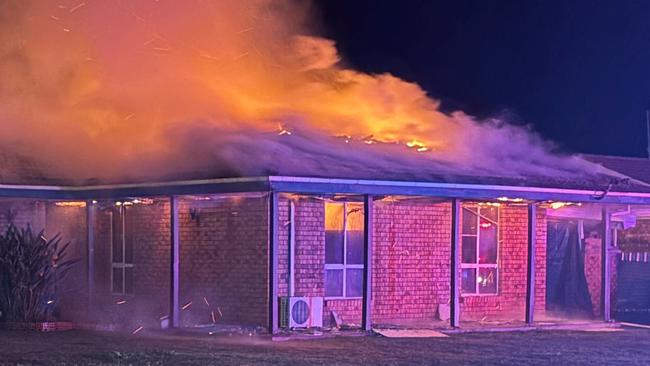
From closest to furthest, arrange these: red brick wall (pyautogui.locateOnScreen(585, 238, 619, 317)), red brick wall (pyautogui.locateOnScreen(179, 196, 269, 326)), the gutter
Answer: the gutter < red brick wall (pyautogui.locateOnScreen(179, 196, 269, 326)) < red brick wall (pyautogui.locateOnScreen(585, 238, 619, 317))

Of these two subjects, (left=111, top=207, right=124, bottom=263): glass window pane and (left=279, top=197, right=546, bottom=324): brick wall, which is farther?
(left=111, top=207, right=124, bottom=263): glass window pane

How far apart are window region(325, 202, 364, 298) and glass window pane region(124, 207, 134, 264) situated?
3814 mm

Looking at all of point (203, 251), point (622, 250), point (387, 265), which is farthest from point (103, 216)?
point (622, 250)

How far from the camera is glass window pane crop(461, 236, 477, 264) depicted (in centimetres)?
1678

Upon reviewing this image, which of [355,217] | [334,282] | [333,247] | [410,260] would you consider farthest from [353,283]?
[410,260]

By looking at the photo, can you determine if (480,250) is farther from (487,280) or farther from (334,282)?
(334,282)

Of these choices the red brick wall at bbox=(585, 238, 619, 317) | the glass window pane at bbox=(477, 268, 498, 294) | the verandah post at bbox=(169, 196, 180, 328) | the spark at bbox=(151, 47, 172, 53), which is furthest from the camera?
the spark at bbox=(151, 47, 172, 53)

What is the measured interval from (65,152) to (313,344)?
7103 millimetres

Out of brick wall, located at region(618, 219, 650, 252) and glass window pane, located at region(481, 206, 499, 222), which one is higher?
glass window pane, located at region(481, 206, 499, 222)

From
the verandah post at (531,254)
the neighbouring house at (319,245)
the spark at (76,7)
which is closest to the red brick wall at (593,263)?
the neighbouring house at (319,245)

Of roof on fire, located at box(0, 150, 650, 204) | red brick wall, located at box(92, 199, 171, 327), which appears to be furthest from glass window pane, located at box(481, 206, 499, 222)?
red brick wall, located at box(92, 199, 171, 327)

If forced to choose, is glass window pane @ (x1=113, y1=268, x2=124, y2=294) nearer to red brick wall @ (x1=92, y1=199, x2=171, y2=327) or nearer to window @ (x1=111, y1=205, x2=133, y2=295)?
window @ (x1=111, y1=205, x2=133, y2=295)

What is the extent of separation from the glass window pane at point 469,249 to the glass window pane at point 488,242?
16cm

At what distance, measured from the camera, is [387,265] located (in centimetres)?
1603
